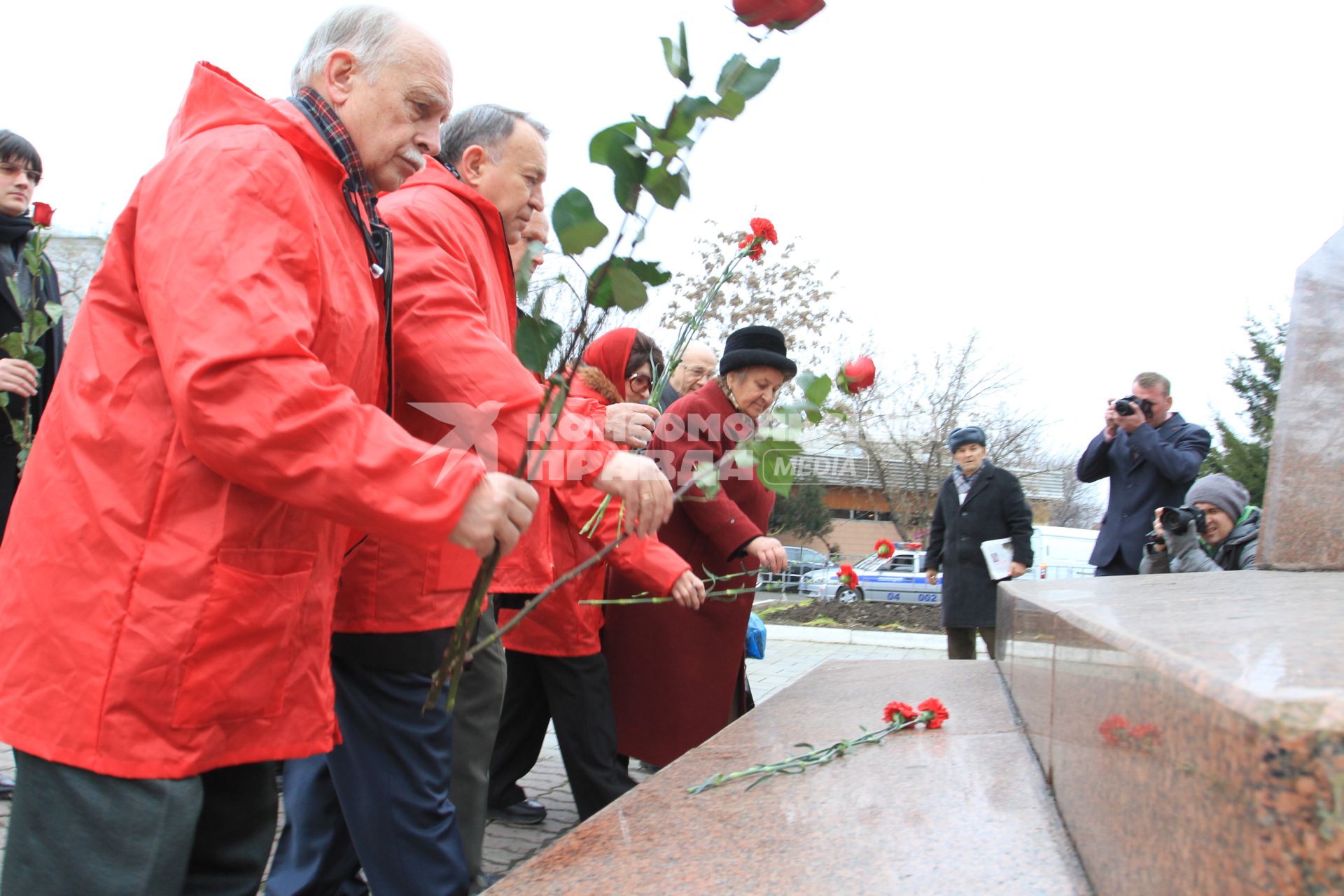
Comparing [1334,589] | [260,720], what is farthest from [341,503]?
[1334,589]

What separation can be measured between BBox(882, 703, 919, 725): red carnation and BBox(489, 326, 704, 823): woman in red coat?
2.03ft

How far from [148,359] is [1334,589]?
2185 millimetres

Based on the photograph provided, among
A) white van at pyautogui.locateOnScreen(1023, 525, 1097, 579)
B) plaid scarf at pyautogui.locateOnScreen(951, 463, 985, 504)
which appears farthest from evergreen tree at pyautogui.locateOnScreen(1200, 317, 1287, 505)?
plaid scarf at pyautogui.locateOnScreen(951, 463, 985, 504)

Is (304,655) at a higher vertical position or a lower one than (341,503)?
lower

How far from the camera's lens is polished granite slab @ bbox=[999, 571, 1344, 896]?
0.73 metres

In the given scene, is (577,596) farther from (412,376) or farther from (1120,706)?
(1120,706)

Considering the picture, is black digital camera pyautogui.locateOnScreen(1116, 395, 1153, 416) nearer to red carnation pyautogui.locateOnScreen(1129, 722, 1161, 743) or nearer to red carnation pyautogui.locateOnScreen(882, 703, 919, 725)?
red carnation pyautogui.locateOnScreen(882, 703, 919, 725)

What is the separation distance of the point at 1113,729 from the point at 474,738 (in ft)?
6.24

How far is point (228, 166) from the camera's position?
4.80ft

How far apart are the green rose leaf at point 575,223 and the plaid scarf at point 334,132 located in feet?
2.32

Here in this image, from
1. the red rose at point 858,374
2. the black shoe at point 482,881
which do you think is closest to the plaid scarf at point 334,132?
the red rose at point 858,374

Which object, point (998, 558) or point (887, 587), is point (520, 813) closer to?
point (998, 558)

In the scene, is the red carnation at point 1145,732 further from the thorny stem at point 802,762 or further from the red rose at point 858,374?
the thorny stem at point 802,762

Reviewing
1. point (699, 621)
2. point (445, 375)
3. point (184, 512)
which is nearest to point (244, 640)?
point (184, 512)
